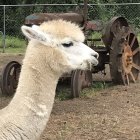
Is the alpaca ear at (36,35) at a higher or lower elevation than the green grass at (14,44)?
higher

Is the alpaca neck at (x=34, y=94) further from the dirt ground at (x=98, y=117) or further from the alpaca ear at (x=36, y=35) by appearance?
the dirt ground at (x=98, y=117)

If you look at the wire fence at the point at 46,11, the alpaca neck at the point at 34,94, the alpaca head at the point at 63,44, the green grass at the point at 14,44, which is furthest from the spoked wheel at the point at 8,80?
the green grass at the point at 14,44

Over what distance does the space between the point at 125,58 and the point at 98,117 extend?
3.11 meters

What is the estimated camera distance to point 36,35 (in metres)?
3.66

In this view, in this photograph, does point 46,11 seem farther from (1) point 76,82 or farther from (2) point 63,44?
(2) point 63,44

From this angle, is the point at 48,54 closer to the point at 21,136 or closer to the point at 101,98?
the point at 21,136

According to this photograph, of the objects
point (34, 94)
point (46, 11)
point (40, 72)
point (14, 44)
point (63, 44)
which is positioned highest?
point (63, 44)

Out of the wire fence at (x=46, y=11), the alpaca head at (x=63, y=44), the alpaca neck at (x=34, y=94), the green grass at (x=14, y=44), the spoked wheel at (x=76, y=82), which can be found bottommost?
the green grass at (x=14, y=44)

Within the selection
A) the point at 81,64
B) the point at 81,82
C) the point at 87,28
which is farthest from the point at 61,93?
the point at 81,64

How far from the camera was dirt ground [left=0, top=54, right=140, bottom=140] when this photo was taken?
6.19 m

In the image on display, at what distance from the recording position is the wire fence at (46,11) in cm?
1780

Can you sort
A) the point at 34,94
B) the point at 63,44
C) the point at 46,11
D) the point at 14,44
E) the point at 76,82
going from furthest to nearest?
the point at 14,44
the point at 46,11
the point at 76,82
the point at 63,44
the point at 34,94

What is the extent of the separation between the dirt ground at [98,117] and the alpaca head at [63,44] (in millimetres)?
2310

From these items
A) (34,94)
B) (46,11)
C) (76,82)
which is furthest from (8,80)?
(46,11)
